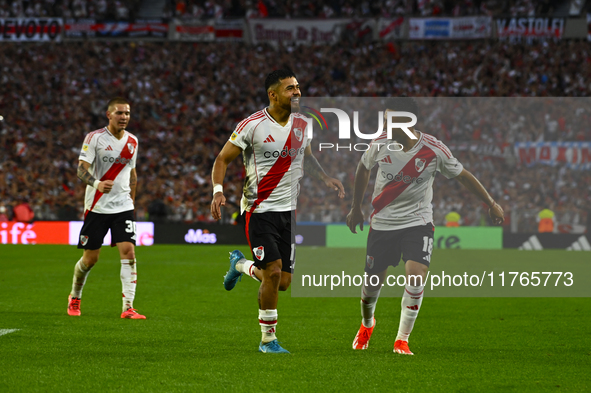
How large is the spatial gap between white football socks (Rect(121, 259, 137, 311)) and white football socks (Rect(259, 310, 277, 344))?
9.85ft

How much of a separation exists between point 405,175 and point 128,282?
3885 millimetres

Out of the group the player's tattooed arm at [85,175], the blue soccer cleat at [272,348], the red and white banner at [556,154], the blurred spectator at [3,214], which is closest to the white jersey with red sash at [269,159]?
the blue soccer cleat at [272,348]

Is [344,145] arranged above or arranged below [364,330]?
above

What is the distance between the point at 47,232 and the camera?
924 inches

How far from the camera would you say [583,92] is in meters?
31.5

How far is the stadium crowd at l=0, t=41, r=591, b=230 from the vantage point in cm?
2759

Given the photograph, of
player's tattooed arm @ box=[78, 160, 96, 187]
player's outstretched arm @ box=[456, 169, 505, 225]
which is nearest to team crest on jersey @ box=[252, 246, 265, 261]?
player's outstretched arm @ box=[456, 169, 505, 225]

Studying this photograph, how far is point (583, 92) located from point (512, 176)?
60.4 ft

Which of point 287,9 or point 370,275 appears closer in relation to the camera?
point 370,275

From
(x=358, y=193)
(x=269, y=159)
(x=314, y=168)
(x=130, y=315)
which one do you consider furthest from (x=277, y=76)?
(x=130, y=315)

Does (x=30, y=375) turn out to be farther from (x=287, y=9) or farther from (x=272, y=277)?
(x=287, y=9)

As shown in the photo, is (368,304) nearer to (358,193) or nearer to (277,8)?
(358,193)

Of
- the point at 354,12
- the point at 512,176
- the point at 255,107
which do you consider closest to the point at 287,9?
the point at 354,12

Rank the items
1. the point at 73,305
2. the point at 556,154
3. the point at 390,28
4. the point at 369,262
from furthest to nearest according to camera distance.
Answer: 1. the point at 390,28
2. the point at 556,154
3. the point at 73,305
4. the point at 369,262
